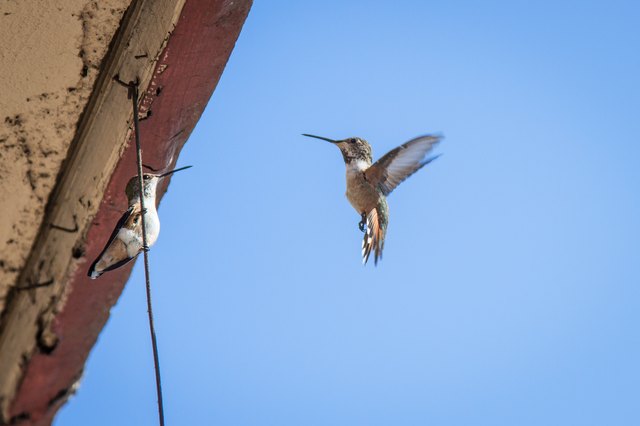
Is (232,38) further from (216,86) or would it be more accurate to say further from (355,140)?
(355,140)

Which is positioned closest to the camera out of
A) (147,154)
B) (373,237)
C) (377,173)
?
(147,154)

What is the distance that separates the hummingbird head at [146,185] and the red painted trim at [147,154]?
0.04m

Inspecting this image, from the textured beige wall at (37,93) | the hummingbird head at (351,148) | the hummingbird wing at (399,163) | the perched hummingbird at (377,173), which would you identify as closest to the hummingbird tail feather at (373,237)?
the perched hummingbird at (377,173)

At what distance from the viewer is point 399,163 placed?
3.47 meters

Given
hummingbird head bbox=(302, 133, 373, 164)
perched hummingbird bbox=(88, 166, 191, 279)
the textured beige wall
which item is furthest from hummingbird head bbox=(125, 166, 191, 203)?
hummingbird head bbox=(302, 133, 373, 164)

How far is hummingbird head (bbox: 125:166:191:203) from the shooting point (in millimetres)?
2547

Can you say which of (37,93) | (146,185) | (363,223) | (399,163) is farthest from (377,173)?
(37,93)

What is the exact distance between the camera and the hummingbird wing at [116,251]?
7.86ft

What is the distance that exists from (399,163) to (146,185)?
131 centimetres

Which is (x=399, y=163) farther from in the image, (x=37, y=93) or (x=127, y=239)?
(x=37, y=93)

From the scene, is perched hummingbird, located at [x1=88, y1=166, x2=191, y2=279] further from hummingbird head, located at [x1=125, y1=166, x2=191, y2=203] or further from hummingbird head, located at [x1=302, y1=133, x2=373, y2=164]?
hummingbird head, located at [x1=302, y1=133, x2=373, y2=164]

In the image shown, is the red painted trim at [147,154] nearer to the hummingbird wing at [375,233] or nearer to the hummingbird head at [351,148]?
the hummingbird wing at [375,233]

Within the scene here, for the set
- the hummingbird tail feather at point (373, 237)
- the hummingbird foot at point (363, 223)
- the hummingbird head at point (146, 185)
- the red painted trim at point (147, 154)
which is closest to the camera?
the red painted trim at point (147, 154)

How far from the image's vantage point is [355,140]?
3527mm
